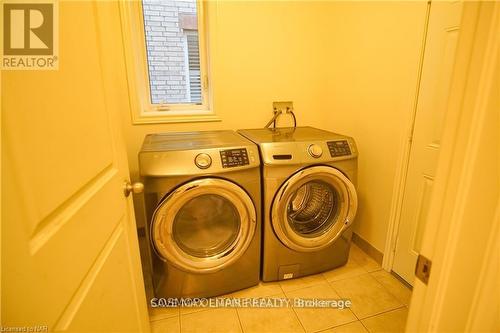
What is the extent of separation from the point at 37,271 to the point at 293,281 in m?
1.62

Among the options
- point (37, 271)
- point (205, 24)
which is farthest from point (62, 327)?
point (205, 24)

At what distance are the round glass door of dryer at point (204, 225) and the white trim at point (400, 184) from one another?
97cm

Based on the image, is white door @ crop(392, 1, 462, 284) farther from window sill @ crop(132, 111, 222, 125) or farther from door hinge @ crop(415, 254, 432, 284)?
window sill @ crop(132, 111, 222, 125)

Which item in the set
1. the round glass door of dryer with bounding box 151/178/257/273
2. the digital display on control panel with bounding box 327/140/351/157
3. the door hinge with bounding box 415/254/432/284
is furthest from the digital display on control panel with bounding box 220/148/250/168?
the door hinge with bounding box 415/254/432/284

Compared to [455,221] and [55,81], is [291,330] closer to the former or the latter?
[455,221]

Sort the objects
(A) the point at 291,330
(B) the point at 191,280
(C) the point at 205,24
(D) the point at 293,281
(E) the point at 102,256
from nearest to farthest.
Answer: (E) the point at 102,256 < (A) the point at 291,330 < (B) the point at 191,280 < (D) the point at 293,281 < (C) the point at 205,24

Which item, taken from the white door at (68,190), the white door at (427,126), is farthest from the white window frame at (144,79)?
the white door at (427,126)

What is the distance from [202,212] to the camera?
1.60 meters

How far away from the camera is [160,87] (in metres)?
2.07

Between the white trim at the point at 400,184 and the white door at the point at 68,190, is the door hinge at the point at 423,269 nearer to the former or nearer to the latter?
the white door at the point at 68,190

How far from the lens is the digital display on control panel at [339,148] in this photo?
1.62 meters

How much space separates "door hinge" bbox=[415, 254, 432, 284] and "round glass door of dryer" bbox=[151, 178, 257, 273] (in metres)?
0.98

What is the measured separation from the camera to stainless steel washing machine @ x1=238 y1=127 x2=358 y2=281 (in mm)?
1529

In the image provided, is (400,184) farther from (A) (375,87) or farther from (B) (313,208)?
(A) (375,87)
